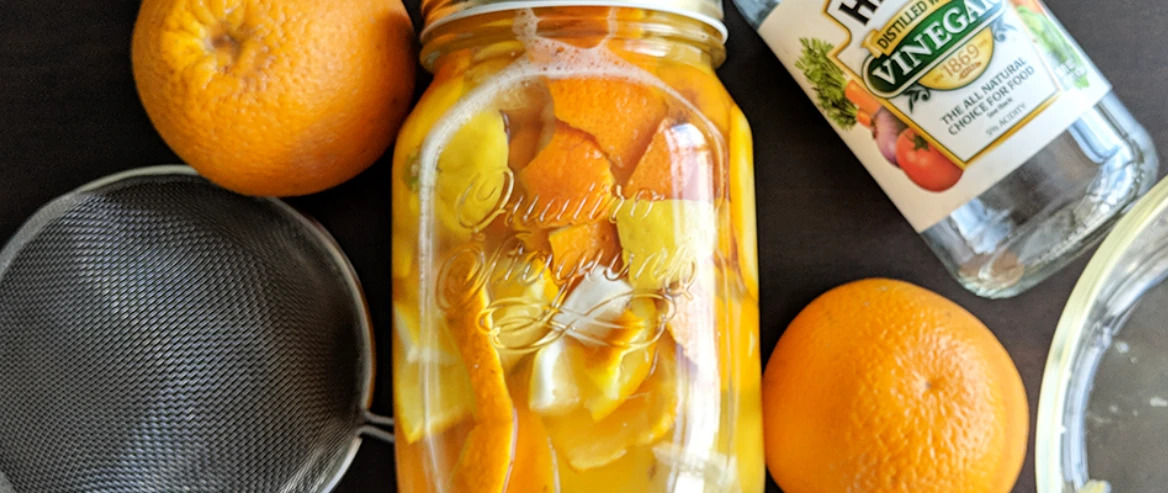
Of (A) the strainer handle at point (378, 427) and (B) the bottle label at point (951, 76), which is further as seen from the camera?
(A) the strainer handle at point (378, 427)

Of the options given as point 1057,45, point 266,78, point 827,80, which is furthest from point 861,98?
point 266,78

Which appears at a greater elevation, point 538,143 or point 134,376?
point 538,143

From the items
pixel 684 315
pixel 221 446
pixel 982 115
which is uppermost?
pixel 982 115

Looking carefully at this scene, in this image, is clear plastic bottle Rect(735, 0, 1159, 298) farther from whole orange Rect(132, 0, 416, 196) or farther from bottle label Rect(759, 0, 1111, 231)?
whole orange Rect(132, 0, 416, 196)

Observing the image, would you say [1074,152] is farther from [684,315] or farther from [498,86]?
[498,86]

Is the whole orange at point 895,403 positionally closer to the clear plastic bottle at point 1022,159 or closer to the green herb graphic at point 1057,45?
the clear plastic bottle at point 1022,159

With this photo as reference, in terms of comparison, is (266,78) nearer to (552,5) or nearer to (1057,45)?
(552,5)

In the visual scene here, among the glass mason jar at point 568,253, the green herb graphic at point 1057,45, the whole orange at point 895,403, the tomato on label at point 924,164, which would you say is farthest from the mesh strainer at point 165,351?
the green herb graphic at point 1057,45

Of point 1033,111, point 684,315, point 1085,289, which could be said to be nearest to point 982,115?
point 1033,111
